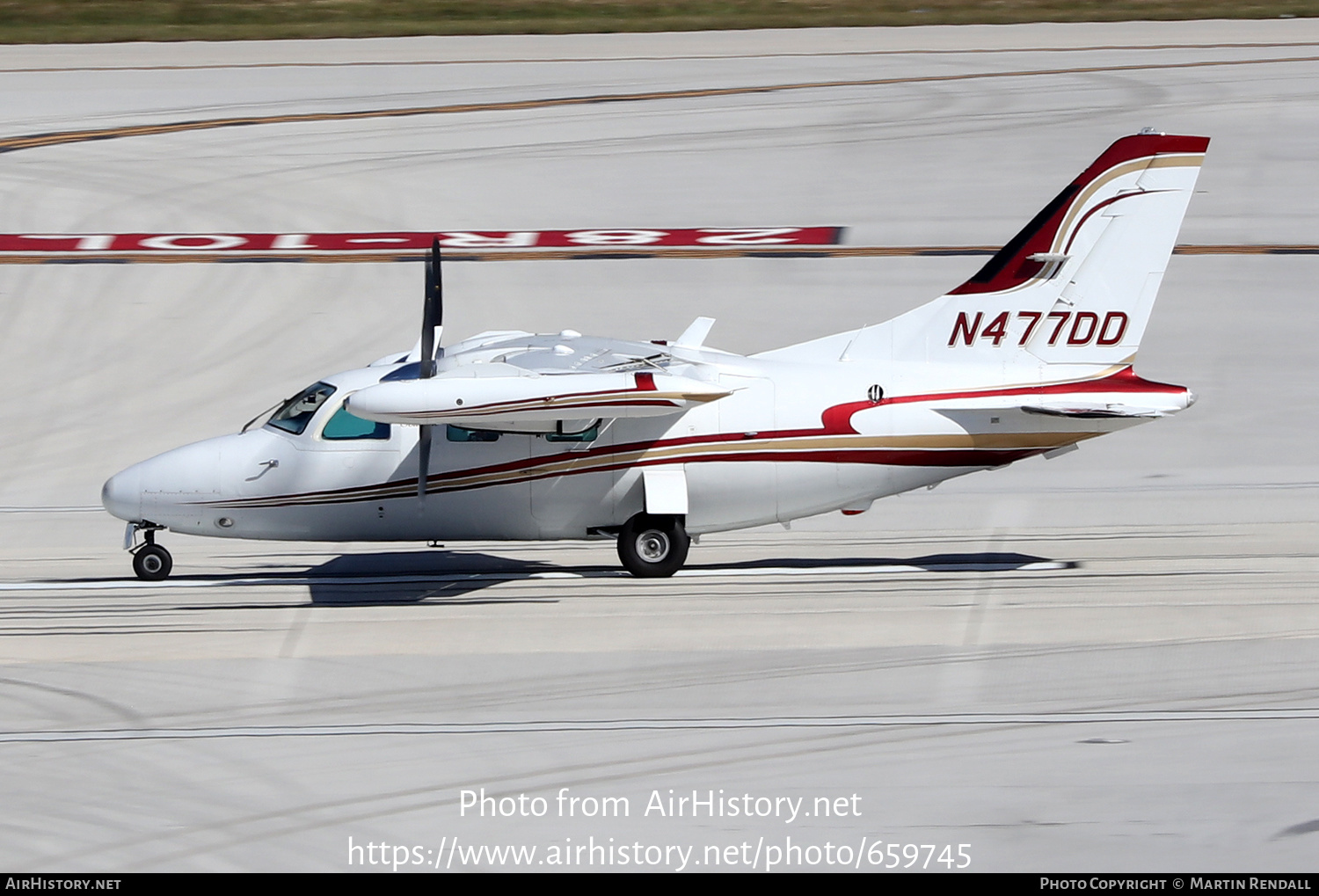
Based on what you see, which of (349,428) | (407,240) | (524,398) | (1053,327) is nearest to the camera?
(524,398)

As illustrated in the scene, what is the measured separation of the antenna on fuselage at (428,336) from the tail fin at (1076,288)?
184 inches

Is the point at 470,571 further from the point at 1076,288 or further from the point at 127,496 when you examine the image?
the point at 1076,288

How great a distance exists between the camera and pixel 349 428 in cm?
1717

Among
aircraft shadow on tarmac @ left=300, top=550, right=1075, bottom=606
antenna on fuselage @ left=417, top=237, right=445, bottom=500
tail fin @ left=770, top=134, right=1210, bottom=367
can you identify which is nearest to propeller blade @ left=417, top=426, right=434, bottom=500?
antenna on fuselage @ left=417, top=237, right=445, bottom=500

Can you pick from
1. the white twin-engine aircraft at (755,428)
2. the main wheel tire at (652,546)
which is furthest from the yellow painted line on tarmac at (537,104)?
the main wheel tire at (652,546)

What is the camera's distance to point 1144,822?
10992 millimetres

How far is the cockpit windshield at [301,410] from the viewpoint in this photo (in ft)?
56.6

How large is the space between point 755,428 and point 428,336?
364cm

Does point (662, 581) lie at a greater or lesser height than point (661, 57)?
lesser

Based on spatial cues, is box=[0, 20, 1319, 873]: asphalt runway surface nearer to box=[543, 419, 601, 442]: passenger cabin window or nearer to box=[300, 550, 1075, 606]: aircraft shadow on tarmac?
box=[300, 550, 1075, 606]: aircraft shadow on tarmac

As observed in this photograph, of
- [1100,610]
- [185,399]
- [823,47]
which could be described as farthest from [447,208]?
[1100,610]

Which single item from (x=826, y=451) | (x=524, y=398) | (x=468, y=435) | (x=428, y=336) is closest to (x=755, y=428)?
(x=826, y=451)

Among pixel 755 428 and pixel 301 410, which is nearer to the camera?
pixel 755 428

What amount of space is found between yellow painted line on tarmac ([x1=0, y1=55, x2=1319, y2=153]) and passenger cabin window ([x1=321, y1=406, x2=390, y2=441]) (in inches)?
915
